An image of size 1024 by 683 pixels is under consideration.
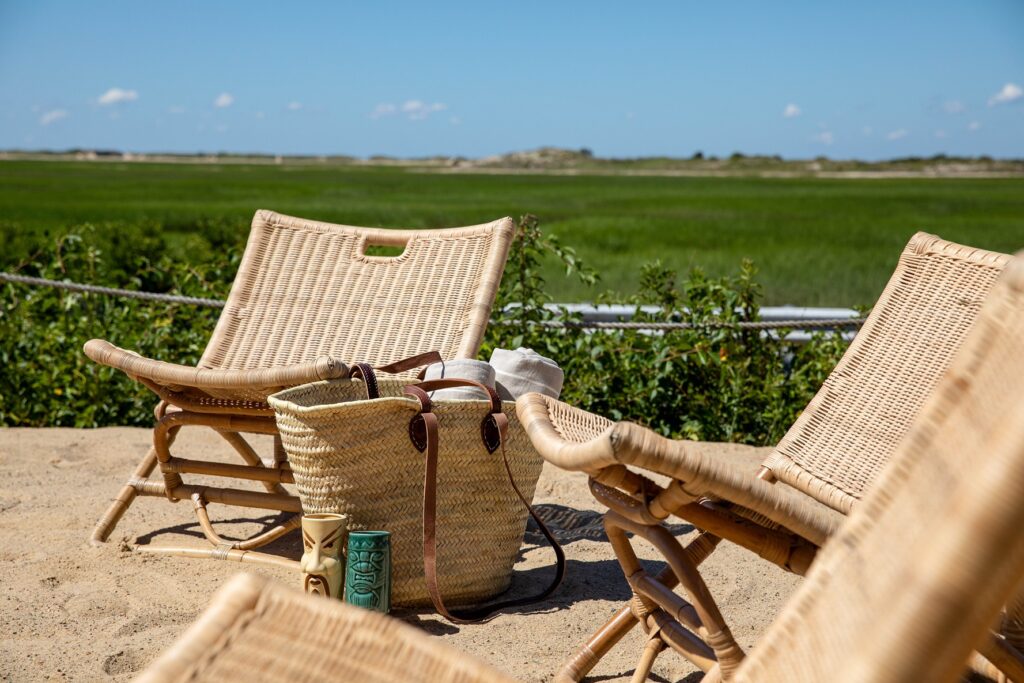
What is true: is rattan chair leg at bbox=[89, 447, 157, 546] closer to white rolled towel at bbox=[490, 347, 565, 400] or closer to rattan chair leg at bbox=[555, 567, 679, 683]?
white rolled towel at bbox=[490, 347, 565, 400]

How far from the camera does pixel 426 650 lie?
1091mm

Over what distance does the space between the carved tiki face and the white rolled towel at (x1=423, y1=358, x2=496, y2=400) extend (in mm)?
478

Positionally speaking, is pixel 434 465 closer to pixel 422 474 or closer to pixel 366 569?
pixel 422 474

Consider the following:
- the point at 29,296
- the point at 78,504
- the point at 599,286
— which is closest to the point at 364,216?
the point at 599,286

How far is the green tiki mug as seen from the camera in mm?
2430

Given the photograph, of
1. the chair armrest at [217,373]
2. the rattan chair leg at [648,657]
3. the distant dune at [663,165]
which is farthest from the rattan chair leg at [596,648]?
the distant dune at [663,165]

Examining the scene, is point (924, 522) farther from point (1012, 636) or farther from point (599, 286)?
point (599, 286)

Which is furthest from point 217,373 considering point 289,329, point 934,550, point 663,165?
point 663,165

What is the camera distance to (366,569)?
7.98 feet

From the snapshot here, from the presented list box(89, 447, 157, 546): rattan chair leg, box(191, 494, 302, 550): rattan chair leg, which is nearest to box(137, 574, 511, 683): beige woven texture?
box(191, 494, 302, 550): rattan chair leg

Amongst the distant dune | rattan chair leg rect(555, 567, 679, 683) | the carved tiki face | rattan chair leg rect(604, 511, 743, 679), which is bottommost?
the distant dune

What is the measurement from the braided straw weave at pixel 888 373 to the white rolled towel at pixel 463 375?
0.74 meters

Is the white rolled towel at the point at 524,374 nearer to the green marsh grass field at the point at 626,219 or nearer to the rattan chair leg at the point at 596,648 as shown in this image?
the rattan chair leg at the point at 596,648

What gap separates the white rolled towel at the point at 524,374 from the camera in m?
2.90
